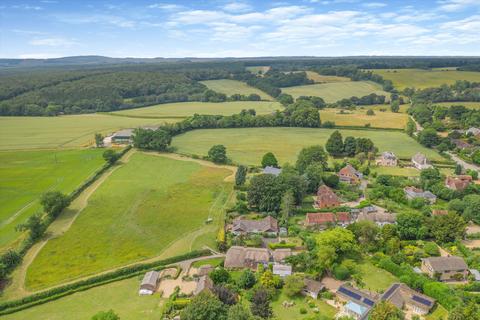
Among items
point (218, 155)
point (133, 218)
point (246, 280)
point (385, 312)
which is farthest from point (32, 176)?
point (385, 312)

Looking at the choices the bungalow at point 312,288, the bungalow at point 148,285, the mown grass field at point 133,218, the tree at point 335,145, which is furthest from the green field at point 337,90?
the bungalow at point 148,285

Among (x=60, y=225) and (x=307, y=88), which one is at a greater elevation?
(x=307, y=88)

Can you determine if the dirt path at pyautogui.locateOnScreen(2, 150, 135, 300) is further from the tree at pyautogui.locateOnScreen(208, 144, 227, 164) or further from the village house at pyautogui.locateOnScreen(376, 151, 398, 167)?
the village house at pyautogui.locateOnScreen(376, 151, 398, 167)

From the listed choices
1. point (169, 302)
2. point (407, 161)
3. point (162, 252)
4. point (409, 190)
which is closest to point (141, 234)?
point (162, 252)

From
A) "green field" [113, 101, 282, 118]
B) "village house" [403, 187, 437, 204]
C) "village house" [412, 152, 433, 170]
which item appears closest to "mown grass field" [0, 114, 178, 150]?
"green field" [113, 101, 282, 118]

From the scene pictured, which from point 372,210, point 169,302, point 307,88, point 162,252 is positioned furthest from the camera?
point 307,88

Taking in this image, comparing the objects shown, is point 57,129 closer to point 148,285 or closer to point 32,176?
point 32,176

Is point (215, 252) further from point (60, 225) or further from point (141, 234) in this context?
point (60, 225)
